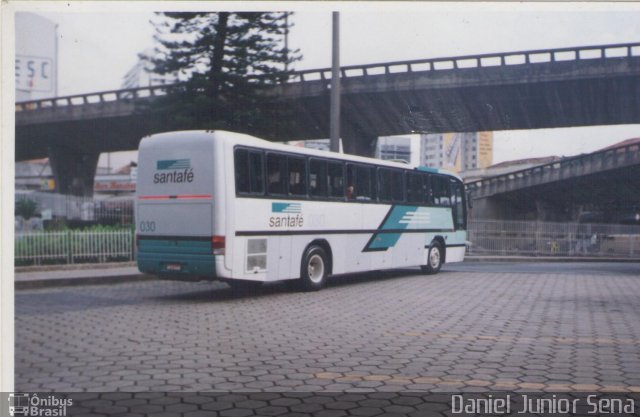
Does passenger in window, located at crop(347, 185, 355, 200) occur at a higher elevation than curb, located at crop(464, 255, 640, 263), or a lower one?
higher

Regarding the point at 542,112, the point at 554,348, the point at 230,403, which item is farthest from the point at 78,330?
the point at 542,112

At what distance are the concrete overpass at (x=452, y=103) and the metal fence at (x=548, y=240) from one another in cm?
1389

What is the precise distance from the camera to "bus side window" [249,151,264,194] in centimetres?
1099

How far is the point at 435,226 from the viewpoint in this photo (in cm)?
1659

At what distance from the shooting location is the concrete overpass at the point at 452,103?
6.93m

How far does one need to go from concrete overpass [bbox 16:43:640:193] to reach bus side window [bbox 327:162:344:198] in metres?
2.19

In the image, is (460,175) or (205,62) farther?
(460,175)

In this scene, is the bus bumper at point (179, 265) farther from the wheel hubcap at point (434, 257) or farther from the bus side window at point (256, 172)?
the wheel hubcap at point (434, 257)

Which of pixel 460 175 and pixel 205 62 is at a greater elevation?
pixel 205 62

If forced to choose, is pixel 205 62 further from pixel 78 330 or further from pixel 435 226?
pixel 435 226

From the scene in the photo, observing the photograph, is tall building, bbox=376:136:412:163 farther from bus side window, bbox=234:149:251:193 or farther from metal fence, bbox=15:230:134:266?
metal fence, bbox=15:230:134:266

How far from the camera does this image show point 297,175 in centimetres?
1202

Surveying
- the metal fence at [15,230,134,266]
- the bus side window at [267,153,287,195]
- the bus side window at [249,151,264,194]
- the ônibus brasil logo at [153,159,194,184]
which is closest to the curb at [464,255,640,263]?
the metal fence at [15,230,134,266]

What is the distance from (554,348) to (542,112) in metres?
3.23
